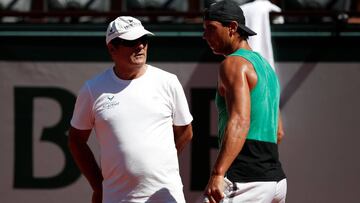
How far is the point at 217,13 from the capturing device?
4.24 meters

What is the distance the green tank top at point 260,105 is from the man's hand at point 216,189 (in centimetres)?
33

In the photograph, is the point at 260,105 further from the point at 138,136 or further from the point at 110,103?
the point at 110,103

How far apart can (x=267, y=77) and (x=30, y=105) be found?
9.26 feet

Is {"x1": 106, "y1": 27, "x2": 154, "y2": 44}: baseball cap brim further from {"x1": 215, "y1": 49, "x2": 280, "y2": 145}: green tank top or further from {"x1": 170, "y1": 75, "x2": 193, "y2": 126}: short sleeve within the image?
{"x1": 215, "y1": 49, "x2": 280, "y2": 145}: green tank top

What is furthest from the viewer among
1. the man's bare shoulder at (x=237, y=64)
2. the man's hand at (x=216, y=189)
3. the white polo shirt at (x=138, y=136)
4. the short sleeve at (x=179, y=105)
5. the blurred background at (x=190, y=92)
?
the blurred background at (x=190, y=92)

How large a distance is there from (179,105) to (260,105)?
17.9 inches

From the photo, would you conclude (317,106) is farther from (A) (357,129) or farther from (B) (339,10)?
(B) (339,10)

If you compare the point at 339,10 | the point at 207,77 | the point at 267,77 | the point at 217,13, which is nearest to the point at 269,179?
the point at 267,77

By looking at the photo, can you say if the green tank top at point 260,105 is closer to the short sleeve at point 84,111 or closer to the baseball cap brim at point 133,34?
the baseball cap brim at point 133,34

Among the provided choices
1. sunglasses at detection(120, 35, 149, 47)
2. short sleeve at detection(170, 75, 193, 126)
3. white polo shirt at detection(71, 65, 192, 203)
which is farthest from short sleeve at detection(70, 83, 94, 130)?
short sleeve at detection(170, 75, 193, 126)

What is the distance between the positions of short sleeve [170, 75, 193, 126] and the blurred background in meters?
1.97

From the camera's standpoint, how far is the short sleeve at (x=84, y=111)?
4.46m

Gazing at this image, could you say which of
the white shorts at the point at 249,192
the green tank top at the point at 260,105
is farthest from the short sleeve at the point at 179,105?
the white shorts at the point at 249,192

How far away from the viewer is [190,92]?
6.52m
